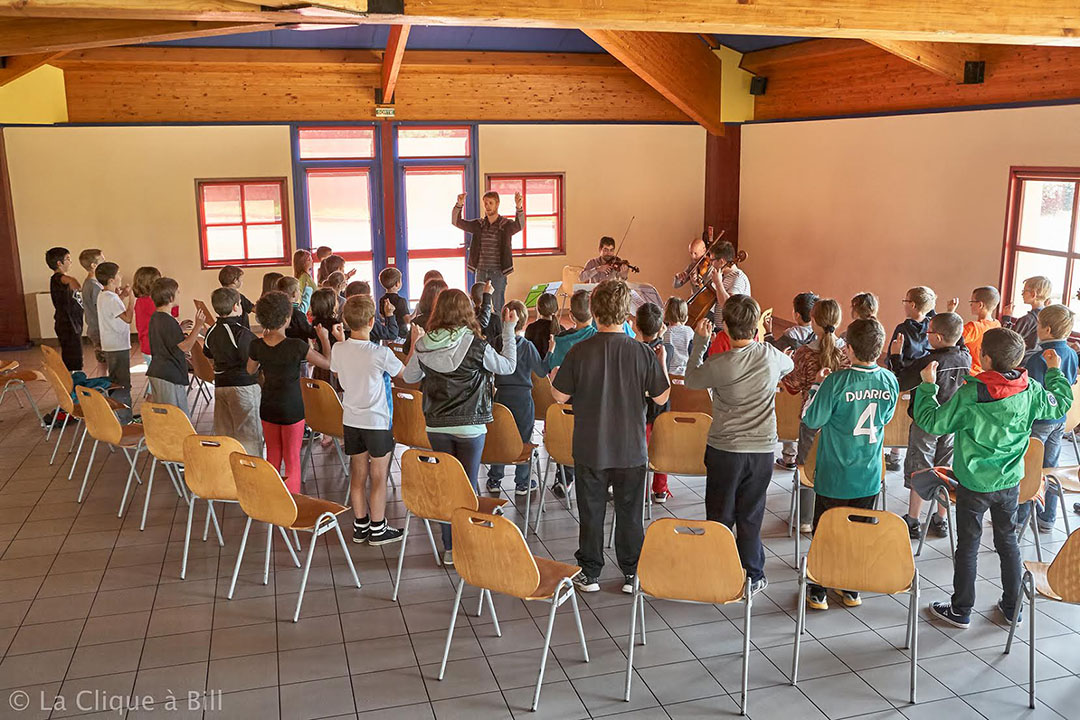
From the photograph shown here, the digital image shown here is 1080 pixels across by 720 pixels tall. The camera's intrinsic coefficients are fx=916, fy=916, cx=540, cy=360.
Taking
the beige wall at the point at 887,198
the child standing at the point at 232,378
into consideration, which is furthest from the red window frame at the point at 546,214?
the child standing at the point at 232,378

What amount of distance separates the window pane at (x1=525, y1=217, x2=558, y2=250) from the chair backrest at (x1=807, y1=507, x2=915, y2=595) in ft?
30.9

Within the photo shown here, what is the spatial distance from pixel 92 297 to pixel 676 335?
16.3ft

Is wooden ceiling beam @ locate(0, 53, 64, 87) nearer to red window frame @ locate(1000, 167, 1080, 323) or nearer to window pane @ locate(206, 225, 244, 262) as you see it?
window pane @ locate(206, 225, 244, 262)

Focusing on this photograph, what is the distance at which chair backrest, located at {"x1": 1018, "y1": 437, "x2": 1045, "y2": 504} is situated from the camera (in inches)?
182

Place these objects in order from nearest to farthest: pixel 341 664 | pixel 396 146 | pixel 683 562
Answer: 1. pixel 683 562
2. pixel 341 664
3. pixel 396 146

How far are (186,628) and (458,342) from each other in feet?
6.31

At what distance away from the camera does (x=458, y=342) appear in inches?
185

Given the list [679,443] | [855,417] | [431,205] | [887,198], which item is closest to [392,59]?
[431,205]

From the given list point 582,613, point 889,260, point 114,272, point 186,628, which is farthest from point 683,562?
point 889,260

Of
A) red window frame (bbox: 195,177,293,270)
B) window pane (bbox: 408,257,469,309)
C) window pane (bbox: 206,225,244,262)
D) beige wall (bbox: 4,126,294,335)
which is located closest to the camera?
beige wall (bbox: 4,126,294,335)

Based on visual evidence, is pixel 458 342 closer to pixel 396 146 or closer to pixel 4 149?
pixel 396 146

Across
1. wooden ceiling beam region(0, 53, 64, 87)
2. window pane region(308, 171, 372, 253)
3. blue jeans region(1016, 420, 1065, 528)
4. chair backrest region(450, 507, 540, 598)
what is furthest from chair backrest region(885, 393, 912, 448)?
wooden ceiling beam region(0, 53, 64, 87)

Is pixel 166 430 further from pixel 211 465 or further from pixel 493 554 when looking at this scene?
pixel 493 554

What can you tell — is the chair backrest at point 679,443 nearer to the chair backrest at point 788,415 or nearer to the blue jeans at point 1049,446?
the chair backrest at point 788,415
